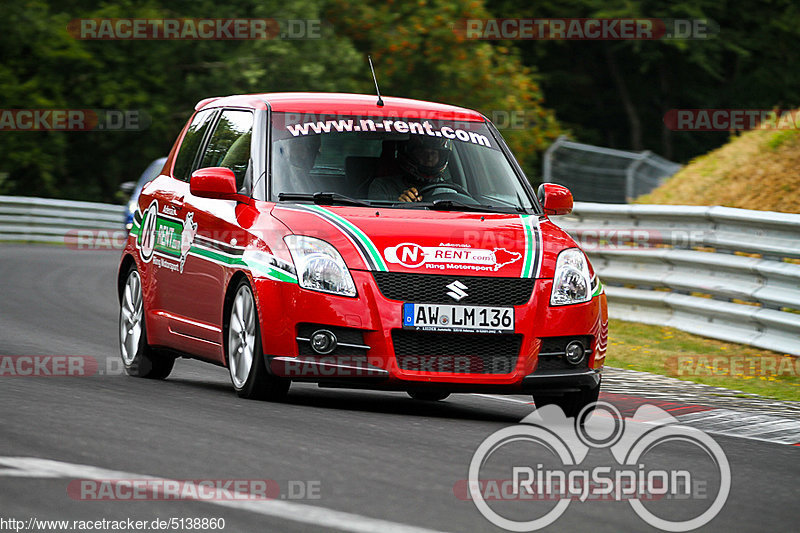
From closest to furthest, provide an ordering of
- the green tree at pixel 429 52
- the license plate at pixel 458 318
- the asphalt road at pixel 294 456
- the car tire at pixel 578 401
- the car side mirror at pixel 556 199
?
the asphalt road at pixel 294 456
the license plate at pixel 458 318
the car tire at pixel 578 401
the car side mirror at pixel 556 199
the green tree at pixel 429 52

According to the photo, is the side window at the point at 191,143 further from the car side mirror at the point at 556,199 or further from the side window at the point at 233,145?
the car side mirror at the point at 556,199

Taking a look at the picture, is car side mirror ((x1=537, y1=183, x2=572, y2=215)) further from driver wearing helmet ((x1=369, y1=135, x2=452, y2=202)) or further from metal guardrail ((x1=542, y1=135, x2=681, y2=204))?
metal guardrail ((x1=542, y1=135, x2=681, y2=204))

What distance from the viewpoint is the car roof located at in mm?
9664

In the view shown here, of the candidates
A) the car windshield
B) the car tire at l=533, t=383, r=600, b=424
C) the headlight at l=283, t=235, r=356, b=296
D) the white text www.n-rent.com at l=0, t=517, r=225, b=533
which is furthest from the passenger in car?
the white text www.n-rent.com at l=0, t=517, r=225, b=533

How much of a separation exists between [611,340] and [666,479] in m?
7.81

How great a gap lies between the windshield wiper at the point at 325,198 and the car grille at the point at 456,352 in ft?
3.49

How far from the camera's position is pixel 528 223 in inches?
358

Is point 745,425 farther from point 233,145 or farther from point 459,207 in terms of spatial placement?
point 233,145

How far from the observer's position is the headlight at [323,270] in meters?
8.30

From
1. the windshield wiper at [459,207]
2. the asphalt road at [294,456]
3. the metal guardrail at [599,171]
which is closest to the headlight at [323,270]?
the asphalt road at [294,456]

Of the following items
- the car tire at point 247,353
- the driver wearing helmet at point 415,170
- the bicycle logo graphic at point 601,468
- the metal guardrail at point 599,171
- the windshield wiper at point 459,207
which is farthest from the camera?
the metal guardrail at point 599,171

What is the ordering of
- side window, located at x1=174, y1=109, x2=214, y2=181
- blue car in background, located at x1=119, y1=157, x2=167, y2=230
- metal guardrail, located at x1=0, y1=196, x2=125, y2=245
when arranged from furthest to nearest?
metal guardrail, located at x1=0, y1=196, x2=125, y2=245 < blue car in background, located at x1=119, y1=157, x2=167, y2=230 < side window, located at x1=174, y1=109, x2=214, y2=181

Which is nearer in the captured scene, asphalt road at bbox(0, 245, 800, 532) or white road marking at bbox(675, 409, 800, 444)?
asphalt road at bbox(0, 245, 800, 532)

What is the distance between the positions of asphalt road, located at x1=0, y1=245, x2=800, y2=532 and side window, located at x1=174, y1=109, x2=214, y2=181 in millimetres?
1421
